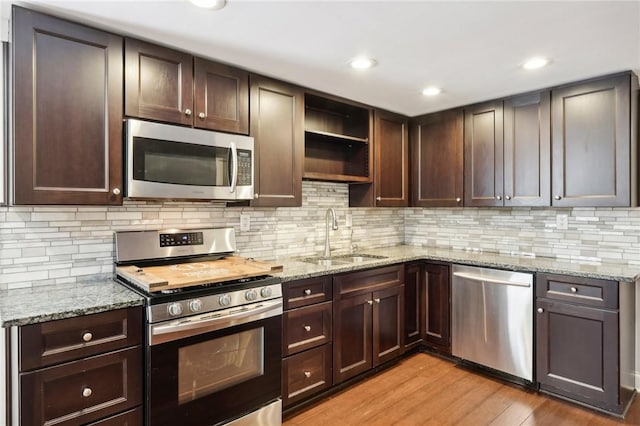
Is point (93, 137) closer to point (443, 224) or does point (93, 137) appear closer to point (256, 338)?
point (256, 338)

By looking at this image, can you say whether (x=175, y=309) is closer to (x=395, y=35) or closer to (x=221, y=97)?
(x=221, y=97)

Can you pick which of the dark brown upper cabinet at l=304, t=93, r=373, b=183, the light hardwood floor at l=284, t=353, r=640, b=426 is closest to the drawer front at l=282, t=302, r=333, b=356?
the light hardwood floor at l=284, t=353, r=640, b=426

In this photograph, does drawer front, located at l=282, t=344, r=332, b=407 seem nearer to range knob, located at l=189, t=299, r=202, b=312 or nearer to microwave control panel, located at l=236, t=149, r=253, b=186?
range knob, located at l=189, t=299, r=202, b=312

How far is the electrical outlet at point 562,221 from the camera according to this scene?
3.06 metres

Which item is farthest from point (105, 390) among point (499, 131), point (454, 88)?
point (499, 131)

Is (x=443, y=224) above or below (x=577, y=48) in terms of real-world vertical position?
below

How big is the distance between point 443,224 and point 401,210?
1.68 ft

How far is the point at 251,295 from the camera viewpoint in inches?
82.6

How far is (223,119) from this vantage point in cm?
238

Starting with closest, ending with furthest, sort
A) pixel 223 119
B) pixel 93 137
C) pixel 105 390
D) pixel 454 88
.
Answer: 1. pixel 105 390
2. pixel 93 137
3. pixel 223 119
4. pixel 454 88

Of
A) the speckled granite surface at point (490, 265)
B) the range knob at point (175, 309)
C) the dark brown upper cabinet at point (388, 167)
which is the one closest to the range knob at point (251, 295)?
the speckled granite surface at point (490, 265)

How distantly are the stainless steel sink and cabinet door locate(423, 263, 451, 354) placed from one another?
0.49 meters

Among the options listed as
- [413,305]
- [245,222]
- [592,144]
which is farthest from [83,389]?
[592,144]

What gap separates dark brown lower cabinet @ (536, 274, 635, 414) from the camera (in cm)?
237
